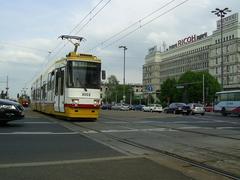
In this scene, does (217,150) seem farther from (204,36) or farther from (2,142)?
(204,36)

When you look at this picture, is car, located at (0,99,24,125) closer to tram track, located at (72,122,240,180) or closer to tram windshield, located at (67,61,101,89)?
tram windshield, located at (67,61,101,89)

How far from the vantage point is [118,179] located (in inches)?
330

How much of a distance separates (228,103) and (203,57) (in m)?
101

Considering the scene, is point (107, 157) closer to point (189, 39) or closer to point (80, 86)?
point (80, 86)

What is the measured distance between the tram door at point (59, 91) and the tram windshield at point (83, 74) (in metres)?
0.95

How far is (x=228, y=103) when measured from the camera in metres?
54.7

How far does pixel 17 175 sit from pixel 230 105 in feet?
156

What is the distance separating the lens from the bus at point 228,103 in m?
52.3

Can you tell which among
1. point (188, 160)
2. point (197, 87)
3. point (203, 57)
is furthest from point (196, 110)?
point (203, 57)

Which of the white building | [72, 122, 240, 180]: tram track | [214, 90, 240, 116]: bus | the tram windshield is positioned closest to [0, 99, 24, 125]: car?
the tram windshield

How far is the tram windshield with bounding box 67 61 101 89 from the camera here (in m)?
26.4

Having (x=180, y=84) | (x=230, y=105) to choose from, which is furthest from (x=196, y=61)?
(x=230, y=105)

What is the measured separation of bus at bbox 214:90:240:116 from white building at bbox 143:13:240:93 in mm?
57566

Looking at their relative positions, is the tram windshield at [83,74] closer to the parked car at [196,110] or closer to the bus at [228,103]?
the bus at [228,103]
